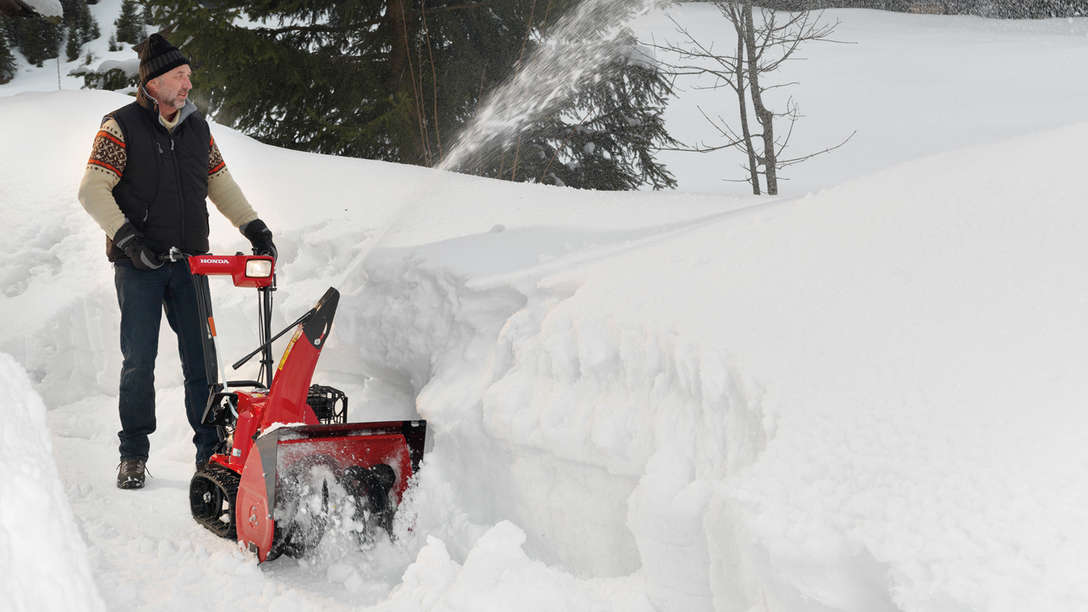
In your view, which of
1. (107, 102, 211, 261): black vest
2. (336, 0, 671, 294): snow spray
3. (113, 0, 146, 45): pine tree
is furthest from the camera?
(113, 0, 146, 45): pine tree

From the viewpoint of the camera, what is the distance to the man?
3.39 m

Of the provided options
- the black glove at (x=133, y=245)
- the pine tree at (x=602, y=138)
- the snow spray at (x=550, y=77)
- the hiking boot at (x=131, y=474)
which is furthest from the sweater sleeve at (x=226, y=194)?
the pine tree at (x=602, y=138)

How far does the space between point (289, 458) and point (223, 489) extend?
1.16 feet

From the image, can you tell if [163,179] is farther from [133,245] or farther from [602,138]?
[602,138]

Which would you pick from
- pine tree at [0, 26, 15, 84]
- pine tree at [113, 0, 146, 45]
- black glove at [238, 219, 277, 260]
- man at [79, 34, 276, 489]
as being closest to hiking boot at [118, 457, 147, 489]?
man at [79, 34, 276, 489]

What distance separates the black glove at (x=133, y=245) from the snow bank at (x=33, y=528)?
159 cm

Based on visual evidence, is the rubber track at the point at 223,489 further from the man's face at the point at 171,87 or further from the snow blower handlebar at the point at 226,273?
the man's face at the point at 171,87

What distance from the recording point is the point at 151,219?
355 cm

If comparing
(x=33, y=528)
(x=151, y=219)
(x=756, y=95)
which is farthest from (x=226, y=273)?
(x=756, y=95)

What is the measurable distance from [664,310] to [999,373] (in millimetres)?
969

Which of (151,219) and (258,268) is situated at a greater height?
(151,219)

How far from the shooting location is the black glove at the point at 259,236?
355 cm

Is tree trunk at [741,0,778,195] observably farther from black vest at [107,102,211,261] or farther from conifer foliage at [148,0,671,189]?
black vest at [107,102,211,261]

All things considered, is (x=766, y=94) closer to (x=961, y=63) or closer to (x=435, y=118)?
(x=961, y=63)
